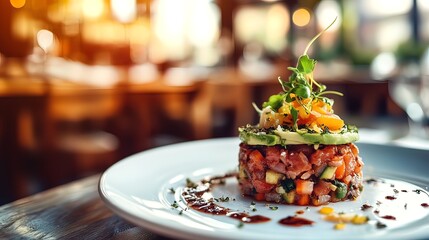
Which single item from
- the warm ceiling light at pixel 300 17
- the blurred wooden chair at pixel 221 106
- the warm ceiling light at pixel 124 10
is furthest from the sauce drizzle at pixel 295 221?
the warm ceiling light at pixel 300 17

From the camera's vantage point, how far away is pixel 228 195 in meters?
1.55

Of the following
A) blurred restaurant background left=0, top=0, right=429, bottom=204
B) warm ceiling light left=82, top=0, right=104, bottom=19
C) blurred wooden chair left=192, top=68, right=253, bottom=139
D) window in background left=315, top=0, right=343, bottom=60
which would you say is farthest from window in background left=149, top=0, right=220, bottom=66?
blurred wooden chair left=192, top=68, right=253, bottom=139

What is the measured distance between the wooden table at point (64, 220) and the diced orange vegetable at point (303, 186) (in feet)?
1.69

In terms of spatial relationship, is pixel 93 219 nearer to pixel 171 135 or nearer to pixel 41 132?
pixel 41 132

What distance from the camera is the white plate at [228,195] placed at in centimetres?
99

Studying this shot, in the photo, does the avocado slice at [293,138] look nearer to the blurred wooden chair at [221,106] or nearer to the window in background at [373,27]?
the blurred wooden chair at [221,106]

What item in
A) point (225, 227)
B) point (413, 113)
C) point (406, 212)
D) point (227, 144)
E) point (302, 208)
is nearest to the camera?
point (225, 227)

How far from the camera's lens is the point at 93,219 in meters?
1.36

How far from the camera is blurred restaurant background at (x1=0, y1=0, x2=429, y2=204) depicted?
449cm

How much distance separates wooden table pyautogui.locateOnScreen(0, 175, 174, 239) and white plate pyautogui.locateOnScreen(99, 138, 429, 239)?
10 centimetres

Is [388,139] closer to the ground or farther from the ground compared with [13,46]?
closer to the ground

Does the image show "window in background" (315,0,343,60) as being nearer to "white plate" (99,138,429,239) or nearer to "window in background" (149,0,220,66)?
"window in background" (149,0,220,66)

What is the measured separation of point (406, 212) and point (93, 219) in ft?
3.00

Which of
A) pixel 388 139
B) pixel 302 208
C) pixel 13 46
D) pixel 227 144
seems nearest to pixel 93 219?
pixel 302 208
